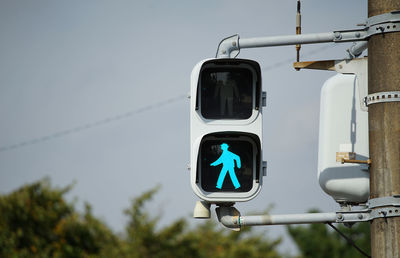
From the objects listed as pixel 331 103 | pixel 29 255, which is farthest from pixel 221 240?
pixel 331 103

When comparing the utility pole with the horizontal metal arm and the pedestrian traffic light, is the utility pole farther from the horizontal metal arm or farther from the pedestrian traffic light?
the pedestrian traffic light

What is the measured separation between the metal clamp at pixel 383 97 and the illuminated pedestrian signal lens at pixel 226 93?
1.02 metres

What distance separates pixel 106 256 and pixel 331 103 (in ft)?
82.7

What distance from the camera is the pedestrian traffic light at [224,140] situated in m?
6.12

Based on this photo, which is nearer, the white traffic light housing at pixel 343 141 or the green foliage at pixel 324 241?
the white traffic light housing at pixel 343 141

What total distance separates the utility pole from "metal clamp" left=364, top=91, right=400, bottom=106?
1.0 inches

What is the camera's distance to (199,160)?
20.5 ft

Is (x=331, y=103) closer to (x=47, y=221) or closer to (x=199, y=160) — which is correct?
(x=199, y=160)

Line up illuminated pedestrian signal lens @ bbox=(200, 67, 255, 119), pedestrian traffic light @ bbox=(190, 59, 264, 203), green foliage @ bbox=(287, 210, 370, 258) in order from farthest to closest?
green foliage @ bbox=(287, 210, 370, 258)
illuminated pedestrian signal lens @ bbox=(200, 67, 255, 119)
pedestrian traffic light @ bbox=(190, 59, 264, 203)

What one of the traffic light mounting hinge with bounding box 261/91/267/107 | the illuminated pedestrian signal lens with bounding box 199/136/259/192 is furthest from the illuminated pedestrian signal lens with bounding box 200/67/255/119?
the illuminated pedestrian signal lens with bounding box 199/136/259/192

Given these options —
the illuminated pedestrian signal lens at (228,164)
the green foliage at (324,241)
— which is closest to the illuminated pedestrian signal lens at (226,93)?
the illuminated pedestrian signal lens at (228,164)

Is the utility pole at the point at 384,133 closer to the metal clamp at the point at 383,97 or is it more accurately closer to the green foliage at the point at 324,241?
the metal clamp at the point at 383,97

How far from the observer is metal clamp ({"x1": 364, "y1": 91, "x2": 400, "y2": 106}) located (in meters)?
5.83

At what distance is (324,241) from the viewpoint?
2047 inches
